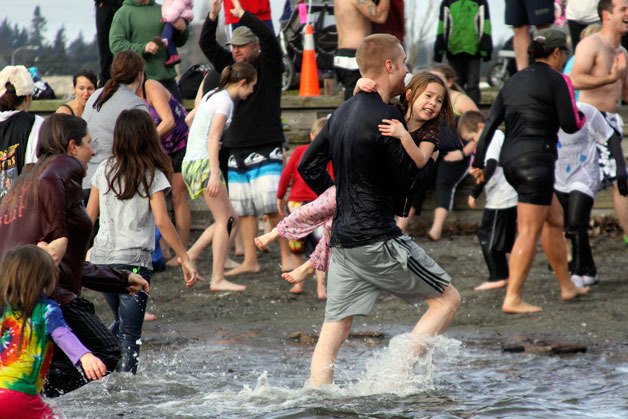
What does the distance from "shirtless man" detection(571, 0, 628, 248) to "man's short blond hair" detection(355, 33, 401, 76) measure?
4469mm

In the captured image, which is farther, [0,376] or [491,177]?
[491,177]

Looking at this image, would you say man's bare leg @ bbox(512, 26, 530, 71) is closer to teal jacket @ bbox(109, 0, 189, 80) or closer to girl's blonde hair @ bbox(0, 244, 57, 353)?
teal jacket @ bbox(109, 0, 189, 80)

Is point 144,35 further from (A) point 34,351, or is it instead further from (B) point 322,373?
(A) point 34,351

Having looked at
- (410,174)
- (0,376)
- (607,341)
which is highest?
(410,174)

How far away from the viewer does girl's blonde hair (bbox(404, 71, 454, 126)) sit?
21.4 feet

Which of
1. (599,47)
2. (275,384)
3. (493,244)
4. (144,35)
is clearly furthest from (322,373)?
(144,35)

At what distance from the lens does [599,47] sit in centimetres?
1036

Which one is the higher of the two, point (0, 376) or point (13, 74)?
point (13, 74)

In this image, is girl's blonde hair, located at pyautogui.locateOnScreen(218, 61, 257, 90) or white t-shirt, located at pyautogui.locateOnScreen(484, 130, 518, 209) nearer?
girl's blonde hair, located at pyautogui.locateOnScreen(218, 61, 257, 90)

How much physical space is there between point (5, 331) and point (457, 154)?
25.1 feet

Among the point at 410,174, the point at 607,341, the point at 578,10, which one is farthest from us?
the point at 578,10

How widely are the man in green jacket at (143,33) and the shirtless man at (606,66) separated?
3923 millimetres

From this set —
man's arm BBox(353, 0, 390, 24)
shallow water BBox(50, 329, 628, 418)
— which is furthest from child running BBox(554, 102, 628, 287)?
man's arm BBox(353, 0, 390, 24)

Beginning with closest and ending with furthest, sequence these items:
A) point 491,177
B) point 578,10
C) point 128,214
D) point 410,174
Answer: point 410,174, point 128,214, point 491,177, point 578,10
